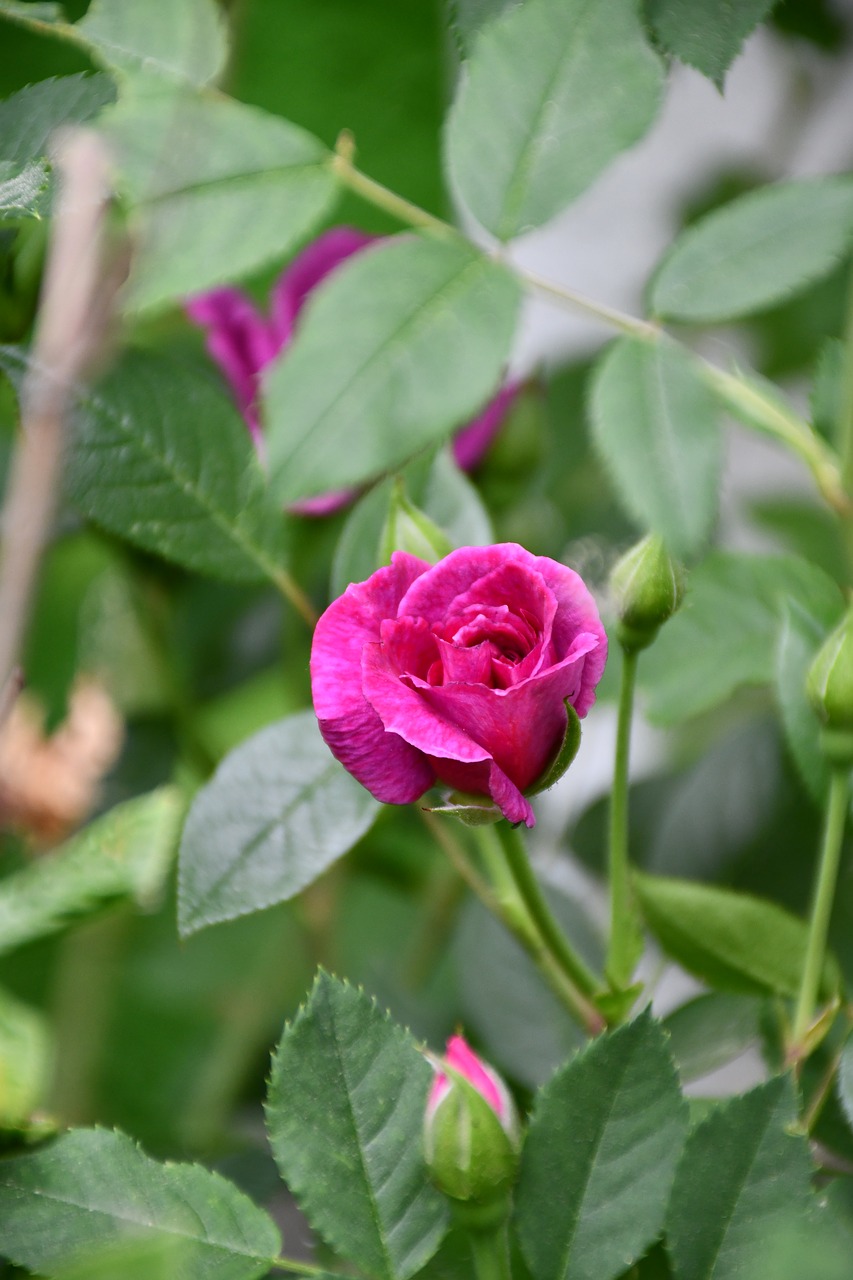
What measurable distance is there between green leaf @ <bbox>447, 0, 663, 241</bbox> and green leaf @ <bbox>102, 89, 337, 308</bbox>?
0.12 feet

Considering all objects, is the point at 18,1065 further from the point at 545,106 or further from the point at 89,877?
the point at 545,106

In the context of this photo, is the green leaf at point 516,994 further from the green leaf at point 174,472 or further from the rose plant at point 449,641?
the green leaf at point 174,472

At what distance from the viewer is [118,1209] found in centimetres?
23

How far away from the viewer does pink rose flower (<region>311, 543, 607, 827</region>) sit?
218 mm

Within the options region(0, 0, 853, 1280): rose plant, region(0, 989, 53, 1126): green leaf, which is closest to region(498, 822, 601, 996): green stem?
region(0, 0, 853, 1280): rose plant

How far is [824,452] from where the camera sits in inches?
13.4

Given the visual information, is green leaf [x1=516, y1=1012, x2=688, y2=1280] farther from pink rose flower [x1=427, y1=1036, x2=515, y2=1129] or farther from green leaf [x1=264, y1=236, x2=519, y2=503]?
green leaf [x1=264, y1=236, x2=519, y2=503]

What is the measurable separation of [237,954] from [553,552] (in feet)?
1.02

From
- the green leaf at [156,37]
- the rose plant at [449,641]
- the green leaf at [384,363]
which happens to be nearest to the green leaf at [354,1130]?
the rose plant at [449,641]

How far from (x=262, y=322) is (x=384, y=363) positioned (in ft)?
0.53

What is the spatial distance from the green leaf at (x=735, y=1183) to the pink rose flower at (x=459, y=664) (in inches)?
2.5

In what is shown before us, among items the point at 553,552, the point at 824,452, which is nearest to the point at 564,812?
the point at 553,552

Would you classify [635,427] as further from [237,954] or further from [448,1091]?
[237,954]

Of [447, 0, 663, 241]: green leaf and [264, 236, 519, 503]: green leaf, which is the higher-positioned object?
[447, 0, 663, 241]: green leaf
